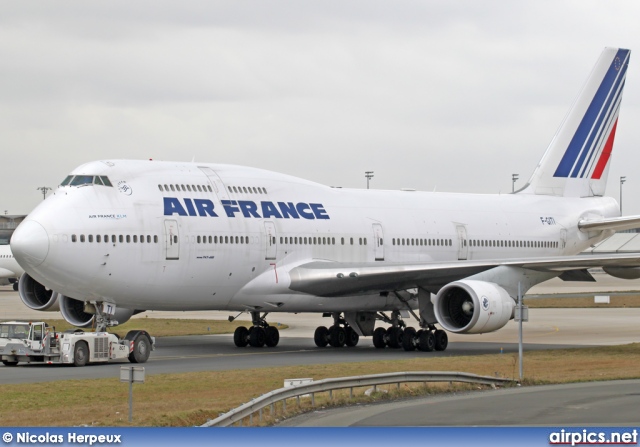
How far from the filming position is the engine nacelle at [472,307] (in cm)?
3438

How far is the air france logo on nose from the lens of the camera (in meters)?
33.6

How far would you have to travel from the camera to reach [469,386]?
2456 centimetres

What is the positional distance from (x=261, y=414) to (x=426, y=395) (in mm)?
5632

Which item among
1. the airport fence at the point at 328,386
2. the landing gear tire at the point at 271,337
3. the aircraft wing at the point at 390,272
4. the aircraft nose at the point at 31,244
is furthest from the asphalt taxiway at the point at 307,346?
the airport fence at the point at 328,386

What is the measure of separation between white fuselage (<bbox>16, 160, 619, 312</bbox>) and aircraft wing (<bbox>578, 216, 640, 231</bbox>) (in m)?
4.48

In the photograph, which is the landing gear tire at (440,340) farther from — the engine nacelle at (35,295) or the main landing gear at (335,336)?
the engine nacelle at (35,295)

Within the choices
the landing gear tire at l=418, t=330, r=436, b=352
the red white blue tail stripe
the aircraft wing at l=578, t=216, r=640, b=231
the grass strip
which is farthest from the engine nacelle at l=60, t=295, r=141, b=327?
the red white blue tail stripe

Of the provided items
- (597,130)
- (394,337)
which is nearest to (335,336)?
(394,337)

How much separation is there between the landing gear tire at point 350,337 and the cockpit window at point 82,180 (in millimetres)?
12159

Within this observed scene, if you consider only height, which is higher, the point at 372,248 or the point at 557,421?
the point at 372,248

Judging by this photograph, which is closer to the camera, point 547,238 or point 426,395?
point 426,395

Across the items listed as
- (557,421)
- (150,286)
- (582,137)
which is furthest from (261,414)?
(582,137)

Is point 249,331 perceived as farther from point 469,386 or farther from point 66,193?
point 469,386

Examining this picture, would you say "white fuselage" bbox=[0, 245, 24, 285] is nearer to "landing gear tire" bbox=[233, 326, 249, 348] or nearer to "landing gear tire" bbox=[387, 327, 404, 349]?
"landing gear tire" bbox=[233, 326, 249, 348]
